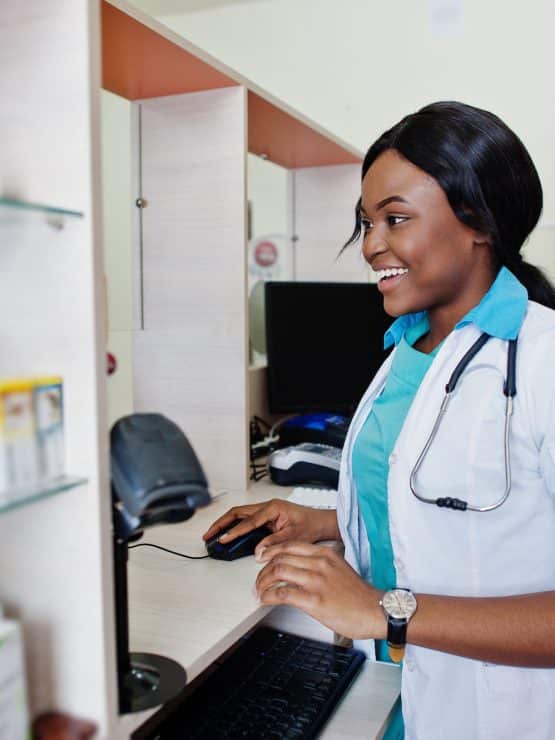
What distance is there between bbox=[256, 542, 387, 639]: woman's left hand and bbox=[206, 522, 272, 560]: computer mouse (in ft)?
0.44

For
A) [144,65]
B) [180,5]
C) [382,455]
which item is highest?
[180,5]

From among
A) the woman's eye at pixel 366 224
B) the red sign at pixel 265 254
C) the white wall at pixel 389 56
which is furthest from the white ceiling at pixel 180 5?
the woman's eye at pixel 366 224

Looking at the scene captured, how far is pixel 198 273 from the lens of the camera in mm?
1477

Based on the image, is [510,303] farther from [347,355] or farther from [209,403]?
[347,355]

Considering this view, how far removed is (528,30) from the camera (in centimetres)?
265

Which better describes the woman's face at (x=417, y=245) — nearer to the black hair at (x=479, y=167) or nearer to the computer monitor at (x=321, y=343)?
the black hair at (x=479, y=167)

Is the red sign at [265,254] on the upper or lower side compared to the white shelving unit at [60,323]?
upper

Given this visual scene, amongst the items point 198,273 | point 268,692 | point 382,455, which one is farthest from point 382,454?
point 198,273

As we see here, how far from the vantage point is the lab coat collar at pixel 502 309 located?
1.04 meters

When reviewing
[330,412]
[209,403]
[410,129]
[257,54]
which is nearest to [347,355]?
[330,412]

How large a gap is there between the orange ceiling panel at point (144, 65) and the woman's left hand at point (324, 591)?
842 mm

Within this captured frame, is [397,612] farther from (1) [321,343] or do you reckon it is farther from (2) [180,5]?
(2) [180,5]

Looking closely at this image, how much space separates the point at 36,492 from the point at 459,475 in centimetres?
62

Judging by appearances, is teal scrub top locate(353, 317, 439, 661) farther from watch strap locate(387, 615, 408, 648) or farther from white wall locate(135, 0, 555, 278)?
white wall locate(135, 0, 555, 278)
